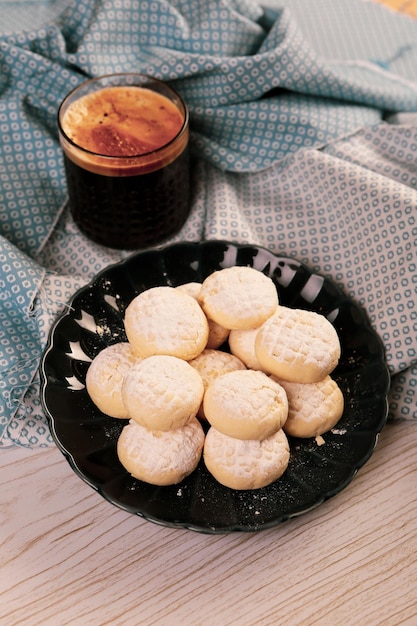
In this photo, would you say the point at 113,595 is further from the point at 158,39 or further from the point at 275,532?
the point at 158,39

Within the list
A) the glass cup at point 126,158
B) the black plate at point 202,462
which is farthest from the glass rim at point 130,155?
the black plate at point 202,462

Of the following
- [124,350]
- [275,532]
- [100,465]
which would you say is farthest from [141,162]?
[275,532]

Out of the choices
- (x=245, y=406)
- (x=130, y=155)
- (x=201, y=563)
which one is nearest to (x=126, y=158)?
(x=130, y=155)

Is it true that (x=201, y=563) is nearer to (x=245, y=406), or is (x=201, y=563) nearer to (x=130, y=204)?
(x=245, y=406)

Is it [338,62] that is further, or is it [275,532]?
[338,62]

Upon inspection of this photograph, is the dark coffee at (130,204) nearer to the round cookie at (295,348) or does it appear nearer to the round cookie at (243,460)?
the round cookie at (295,348)

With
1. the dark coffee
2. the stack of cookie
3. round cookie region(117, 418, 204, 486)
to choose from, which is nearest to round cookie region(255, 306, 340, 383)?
the stack of cookie

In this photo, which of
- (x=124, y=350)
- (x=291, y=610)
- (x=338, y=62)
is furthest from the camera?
(x=338, y=62)

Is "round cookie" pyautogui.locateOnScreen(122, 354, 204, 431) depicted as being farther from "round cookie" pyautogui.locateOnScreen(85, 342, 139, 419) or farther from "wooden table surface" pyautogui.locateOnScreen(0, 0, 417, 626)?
"wooden table surface" pyautogui.locateOnScreen(0, 0, 417, 626)
